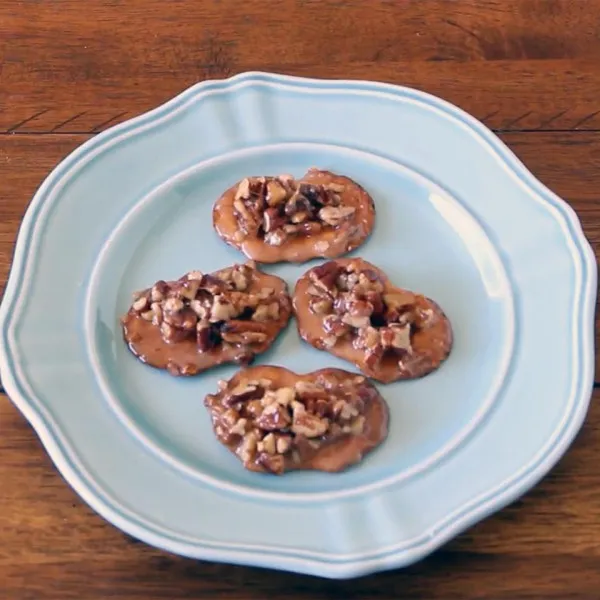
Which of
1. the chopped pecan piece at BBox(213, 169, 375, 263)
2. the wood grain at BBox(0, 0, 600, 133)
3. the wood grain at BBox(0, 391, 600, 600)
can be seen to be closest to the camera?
the wood grain at BBox(0, 391, 600, 600)

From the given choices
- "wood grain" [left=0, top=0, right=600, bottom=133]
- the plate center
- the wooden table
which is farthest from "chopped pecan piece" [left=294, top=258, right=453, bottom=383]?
"wood grain" [left=0, top=0, right=600, bottom=133]

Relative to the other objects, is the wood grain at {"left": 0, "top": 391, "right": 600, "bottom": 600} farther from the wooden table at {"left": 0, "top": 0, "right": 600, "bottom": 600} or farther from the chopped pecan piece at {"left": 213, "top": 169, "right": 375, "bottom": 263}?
the chopped pecan piece at {"left": 213, "top": 169, "right": 375, "bottom": 263}

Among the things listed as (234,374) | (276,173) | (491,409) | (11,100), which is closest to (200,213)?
(276,173)

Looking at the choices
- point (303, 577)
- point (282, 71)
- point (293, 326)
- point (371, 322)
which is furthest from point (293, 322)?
point (282, 71)

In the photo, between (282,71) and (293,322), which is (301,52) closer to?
(282,71)

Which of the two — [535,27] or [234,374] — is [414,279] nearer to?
[234,374]

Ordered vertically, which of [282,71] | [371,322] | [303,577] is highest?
[282,71]
